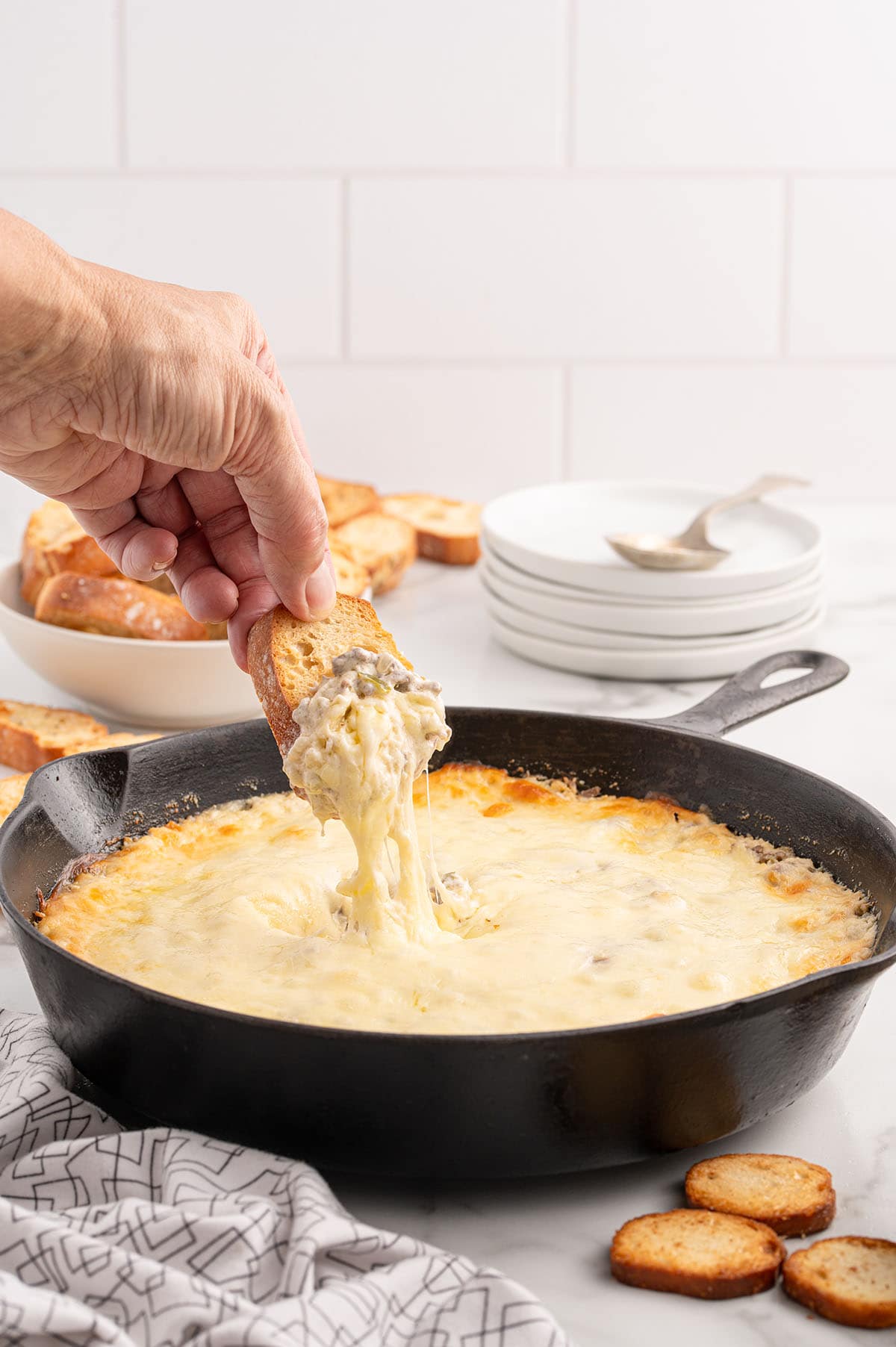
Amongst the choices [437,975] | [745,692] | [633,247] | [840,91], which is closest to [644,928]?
[437,975]

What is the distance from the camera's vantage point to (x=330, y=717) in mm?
1640

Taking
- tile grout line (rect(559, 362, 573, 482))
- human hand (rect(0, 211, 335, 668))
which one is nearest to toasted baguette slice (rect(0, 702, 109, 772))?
human hand (rect(0, 211, 335, 668))

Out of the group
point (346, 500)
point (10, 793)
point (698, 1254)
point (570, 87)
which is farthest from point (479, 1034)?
point (570, 87)

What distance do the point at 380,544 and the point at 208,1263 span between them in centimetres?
217

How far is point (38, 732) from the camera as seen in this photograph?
2.36 m

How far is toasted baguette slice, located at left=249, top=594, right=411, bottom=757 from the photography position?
1748mm

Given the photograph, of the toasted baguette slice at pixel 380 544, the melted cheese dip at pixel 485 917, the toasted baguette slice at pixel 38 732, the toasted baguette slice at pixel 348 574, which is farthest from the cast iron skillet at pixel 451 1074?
the toasted baguette slice at pixel 380 544

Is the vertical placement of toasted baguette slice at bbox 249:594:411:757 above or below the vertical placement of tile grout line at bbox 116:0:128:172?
below

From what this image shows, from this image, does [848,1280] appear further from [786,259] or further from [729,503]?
[786,259]

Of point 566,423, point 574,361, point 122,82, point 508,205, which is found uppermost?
point 122,82

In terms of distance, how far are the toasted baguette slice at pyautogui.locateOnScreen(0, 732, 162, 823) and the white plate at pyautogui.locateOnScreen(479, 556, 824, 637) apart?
804mm

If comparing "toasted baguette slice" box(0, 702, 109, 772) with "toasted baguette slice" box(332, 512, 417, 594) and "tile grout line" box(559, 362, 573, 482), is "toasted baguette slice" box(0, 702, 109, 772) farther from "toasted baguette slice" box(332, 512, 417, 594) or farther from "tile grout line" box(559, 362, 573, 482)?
"tile grout line" box(559, 362, 573, 482)

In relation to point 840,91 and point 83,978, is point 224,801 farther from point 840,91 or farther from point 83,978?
point 840,91

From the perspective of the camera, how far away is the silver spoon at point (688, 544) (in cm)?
283
